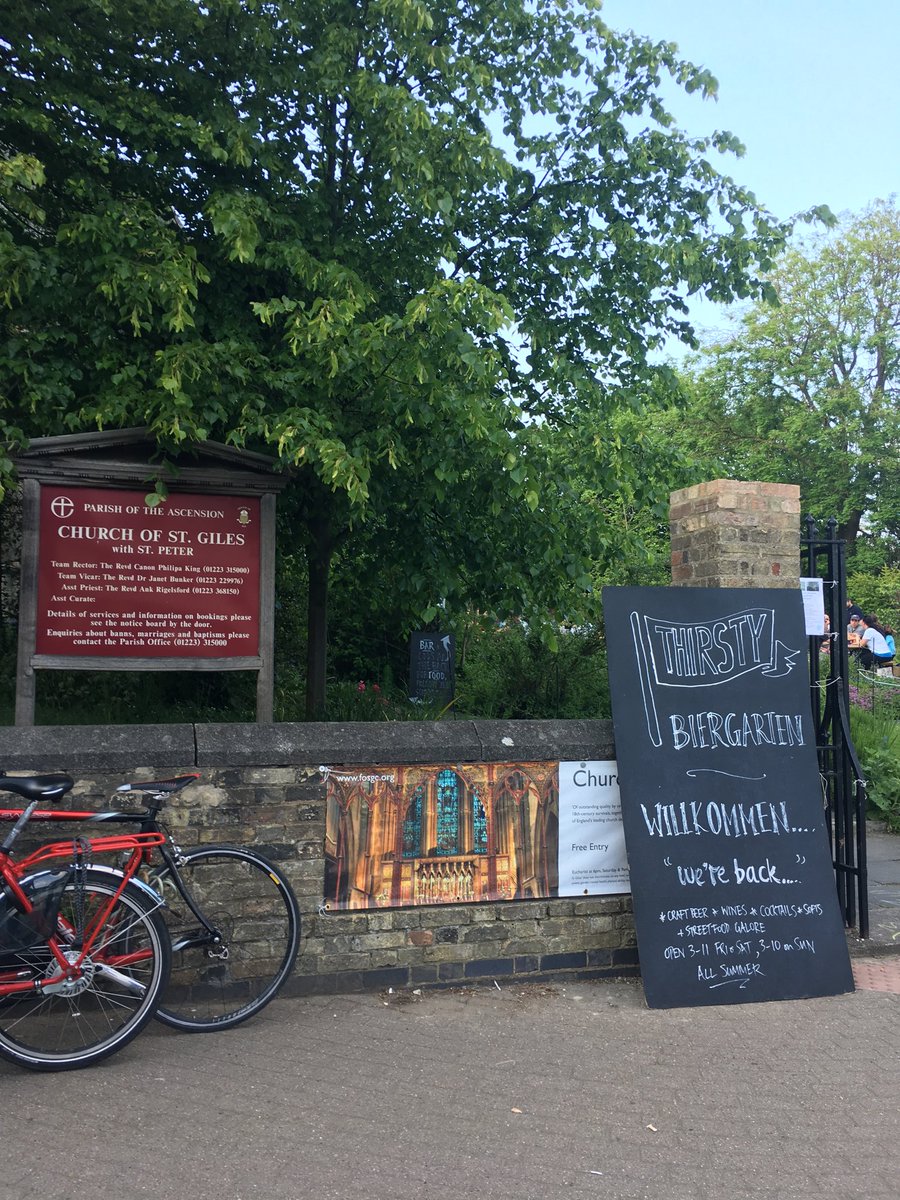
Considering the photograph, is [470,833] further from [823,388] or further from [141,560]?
[823,388]

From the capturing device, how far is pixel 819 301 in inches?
1260

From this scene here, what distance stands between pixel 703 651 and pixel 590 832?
113 cm

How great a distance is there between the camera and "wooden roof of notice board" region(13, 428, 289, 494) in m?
5.55

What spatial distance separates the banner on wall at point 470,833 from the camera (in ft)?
16.5

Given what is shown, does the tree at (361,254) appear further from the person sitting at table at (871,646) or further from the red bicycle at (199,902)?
the person sitting at table at (871,646)

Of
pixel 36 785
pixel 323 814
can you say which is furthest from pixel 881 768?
pixel 36 785

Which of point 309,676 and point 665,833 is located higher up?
point 309,676

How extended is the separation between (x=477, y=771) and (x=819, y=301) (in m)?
30.6

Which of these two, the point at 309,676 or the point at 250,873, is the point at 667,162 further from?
the point at 250,873

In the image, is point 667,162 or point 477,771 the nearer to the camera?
point 477,771

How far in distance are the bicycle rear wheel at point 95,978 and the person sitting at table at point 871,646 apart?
1407 centimetres

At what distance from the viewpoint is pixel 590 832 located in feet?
17.7

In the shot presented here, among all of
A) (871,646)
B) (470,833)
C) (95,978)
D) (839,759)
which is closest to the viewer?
(95,978)

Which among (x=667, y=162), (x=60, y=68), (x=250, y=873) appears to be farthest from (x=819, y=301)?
(x=250, y=873)
